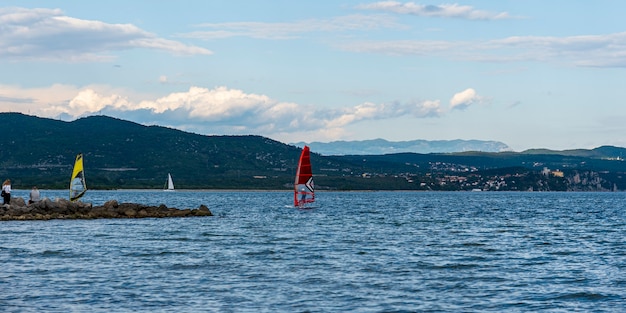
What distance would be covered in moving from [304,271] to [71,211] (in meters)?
51.3

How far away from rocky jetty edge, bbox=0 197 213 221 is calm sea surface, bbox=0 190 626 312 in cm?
1058

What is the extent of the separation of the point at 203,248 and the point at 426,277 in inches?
719

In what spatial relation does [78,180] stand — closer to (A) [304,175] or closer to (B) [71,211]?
(B) [71,211]

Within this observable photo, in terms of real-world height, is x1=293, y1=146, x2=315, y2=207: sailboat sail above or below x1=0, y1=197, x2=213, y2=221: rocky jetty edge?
above

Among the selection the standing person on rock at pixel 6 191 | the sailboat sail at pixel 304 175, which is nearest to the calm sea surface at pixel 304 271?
the standing person on rock at pixel 6 191

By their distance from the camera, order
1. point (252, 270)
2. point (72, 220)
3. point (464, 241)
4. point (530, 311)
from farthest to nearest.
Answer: point (72, 220) → point (464, 241) → point (252, 270) → point (530, 311)

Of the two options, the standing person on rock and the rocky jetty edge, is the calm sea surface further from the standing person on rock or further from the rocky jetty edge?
the standing person on rock

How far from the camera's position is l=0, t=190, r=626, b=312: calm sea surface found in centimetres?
3241

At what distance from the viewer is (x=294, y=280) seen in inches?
1524

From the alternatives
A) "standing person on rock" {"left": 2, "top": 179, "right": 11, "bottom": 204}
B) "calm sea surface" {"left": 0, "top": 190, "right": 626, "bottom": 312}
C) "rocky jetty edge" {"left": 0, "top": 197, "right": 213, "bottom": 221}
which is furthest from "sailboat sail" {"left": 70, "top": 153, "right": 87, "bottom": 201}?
"calm sea surface" {"left": 0, "top": 190, "right": 626, "bottom": 312}

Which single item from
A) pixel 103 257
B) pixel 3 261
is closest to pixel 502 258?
pixel 103 257

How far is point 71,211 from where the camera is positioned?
288 ft

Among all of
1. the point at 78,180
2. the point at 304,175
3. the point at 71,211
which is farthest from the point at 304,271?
the point at 304,175

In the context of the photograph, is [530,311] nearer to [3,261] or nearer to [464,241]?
[3,261]
